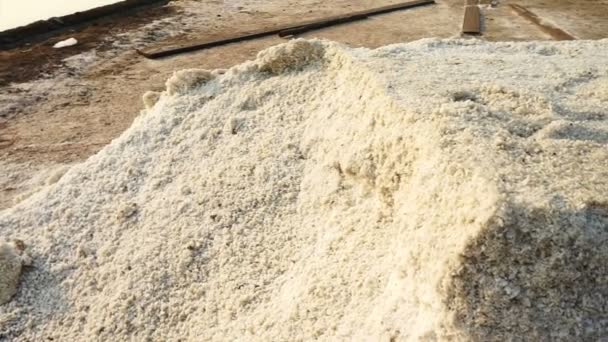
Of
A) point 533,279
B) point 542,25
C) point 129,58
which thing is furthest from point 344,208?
point 542,25

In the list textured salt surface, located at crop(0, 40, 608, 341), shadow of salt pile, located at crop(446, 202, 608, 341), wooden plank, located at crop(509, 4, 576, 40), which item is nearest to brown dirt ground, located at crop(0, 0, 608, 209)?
wooden plank, located at crop(509, 4, 576, 40)

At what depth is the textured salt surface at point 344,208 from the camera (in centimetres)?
128

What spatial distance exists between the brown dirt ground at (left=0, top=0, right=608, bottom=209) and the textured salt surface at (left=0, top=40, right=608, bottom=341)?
1.00 m

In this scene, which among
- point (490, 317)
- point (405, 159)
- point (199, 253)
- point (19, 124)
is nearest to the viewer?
point (490, 317)

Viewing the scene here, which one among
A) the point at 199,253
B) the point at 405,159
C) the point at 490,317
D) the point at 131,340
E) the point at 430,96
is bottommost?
the point at 131,340

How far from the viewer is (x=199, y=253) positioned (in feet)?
6.68

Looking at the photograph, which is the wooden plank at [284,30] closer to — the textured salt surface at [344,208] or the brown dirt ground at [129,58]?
the brown dirt ground at [129,58]

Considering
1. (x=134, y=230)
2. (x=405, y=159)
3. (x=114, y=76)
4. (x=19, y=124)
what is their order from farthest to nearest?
1. (x=114, y=76)
2. (x=19, y=124)
3. (x=134, y=230)
4. (x=405, y=159)

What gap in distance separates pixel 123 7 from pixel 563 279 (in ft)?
19.6

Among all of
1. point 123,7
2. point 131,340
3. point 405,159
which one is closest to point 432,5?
point 123,7

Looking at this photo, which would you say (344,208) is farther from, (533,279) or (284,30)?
(284,30)

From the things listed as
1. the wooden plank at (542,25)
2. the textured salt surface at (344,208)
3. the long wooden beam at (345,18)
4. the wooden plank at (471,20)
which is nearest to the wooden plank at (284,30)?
the long wooden beam at (345,18)

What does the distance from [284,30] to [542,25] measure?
2.51 metres

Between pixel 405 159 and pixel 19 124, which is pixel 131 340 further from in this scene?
pixel 19 124
